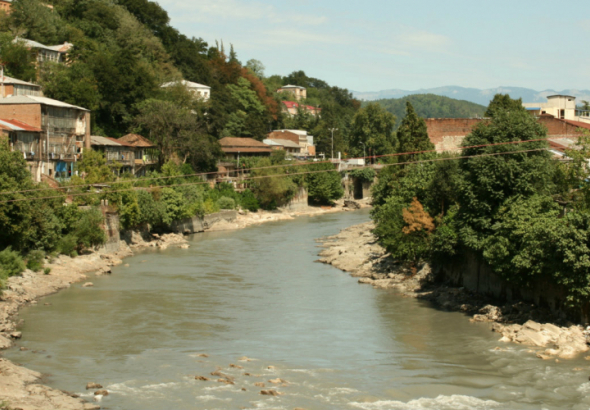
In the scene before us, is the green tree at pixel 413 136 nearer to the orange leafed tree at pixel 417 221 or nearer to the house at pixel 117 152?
the orange leafed tree at pixel 417 221

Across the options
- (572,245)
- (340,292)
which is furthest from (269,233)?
(572,245)

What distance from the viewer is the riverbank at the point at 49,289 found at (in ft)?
52.6

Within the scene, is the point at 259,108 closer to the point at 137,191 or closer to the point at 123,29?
the point at 123,29

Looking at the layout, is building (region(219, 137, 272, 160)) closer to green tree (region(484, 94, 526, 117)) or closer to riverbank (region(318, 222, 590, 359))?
riverbank (region(318, 222, 590, 359))

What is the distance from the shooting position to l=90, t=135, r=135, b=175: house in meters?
49.6

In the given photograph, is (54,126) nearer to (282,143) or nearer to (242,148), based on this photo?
(242,148)

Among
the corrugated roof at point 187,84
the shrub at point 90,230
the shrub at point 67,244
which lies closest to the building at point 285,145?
the corrugated roof at point 187,84

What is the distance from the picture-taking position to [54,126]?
44.1 m

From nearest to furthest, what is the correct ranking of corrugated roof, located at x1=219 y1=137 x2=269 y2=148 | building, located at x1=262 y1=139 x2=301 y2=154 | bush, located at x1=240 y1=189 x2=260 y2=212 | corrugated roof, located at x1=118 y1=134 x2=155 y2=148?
corrugated roof, located at x1=118 y1=134 x2=155 y2=148
bush, located at x1=240 y1=189 x2=260 y2=212
corrugated roof, located at x1=219 y1=137 x2=269 y2=148
building, located at x1=262 y1=139 x2=301 y2=154

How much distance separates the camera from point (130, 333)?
22.7 meters

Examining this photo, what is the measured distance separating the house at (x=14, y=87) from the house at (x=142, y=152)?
Answer: 7.83 metres

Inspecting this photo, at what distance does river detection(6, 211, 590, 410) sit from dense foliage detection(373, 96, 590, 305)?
2.74 m

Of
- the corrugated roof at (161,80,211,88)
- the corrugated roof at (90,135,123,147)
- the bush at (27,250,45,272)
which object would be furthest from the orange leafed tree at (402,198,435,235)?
the corrugated roof at (161,80,211,88)

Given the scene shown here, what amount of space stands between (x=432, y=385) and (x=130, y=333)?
1077 cm
